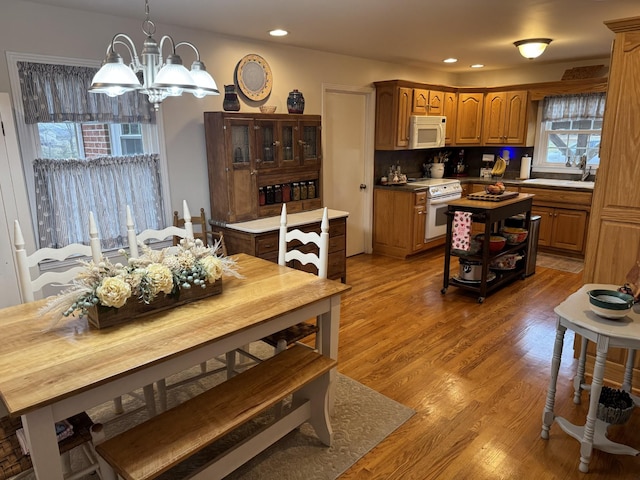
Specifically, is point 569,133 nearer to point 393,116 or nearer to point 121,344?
point 393,116

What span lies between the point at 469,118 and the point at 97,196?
531cm

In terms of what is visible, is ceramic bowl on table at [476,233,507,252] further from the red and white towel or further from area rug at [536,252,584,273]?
area rug at [536,252,584,273]

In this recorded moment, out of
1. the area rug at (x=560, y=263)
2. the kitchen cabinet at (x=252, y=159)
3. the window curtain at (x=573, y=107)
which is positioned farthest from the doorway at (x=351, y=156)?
the window curtain at (x=573, y=107)

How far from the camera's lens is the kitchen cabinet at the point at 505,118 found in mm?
6191

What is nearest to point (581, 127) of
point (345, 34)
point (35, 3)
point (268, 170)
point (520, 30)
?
point (520, 30)

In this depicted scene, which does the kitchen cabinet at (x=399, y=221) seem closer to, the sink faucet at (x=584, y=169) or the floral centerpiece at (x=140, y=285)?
the sink faucet at (x=584, y=169)

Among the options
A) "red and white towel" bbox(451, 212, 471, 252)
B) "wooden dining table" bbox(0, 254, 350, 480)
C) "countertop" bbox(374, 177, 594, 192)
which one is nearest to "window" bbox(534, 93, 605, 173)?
"countertop" bbox(374, 177, 594, 192)

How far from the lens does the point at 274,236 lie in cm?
386

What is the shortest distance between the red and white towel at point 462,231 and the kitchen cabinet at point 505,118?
279cm

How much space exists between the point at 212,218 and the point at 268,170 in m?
0.70

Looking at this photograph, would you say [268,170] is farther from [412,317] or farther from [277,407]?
[277,407]

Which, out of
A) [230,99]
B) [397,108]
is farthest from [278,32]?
[397,108]

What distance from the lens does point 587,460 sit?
6.91 feet

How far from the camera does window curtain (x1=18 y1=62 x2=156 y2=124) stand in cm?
301
